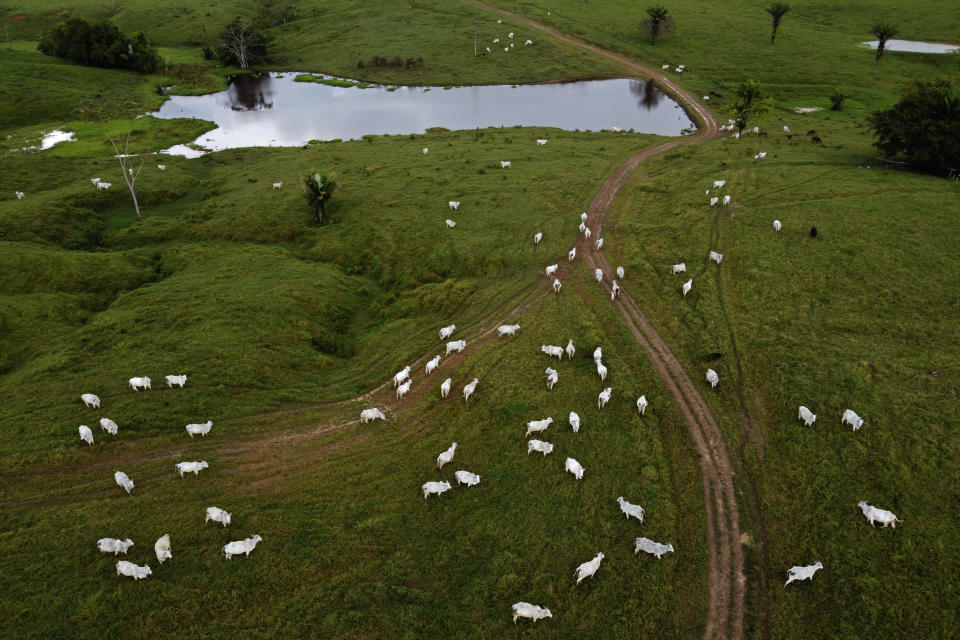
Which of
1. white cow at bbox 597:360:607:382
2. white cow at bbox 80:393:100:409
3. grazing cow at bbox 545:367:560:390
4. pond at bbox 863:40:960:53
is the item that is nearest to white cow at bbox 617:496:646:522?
grazing cow at bbox 545:367:560:390

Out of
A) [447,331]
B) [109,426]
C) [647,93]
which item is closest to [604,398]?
[447,331]

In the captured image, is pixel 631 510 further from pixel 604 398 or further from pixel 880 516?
pixel 880 516

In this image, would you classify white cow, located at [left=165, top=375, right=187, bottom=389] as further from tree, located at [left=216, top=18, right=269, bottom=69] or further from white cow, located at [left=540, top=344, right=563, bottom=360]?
tree, located at [left=216, top=18, right=269, bottom=69]

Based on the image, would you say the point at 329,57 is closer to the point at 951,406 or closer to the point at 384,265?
the point at 384,265

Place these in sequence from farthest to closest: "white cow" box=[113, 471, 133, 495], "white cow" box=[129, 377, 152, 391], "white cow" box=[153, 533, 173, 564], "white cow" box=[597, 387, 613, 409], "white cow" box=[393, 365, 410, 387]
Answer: "white cow" box=[393, 365, 410, 387] → "white cow" box=[129, 377, 152, 391] → "white cow" box=[597, 387, 613, 409] → "white cow" box=[113, 471, 133, 495] → "white cow" box=[153, 533, 173, 564]

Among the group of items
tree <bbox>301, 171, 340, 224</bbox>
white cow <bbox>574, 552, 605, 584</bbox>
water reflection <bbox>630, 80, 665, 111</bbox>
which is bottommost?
white cow <bbox>574, 552, 605, 584</bbox>

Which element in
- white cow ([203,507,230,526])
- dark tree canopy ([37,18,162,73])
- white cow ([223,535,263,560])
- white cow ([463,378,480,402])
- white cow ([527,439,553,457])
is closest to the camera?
white cow ([223,535,263,560])

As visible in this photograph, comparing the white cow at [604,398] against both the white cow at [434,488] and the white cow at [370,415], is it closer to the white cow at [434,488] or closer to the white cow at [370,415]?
the white cow at [434,488]

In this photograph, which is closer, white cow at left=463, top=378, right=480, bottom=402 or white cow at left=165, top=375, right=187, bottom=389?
white cow at left=463, top=378, right=480, bottom=402

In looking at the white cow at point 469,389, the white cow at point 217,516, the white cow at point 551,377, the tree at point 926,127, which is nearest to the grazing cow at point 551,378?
the white cow at point 551,377

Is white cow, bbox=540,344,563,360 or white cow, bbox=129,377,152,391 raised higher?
Result: white cow, bbox=540,344,563,360
